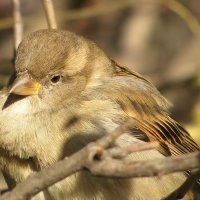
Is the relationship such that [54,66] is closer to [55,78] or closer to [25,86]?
[55,78]

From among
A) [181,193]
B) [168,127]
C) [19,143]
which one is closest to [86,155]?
[181,193]

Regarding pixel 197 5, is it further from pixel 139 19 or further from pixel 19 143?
pixel 19 143

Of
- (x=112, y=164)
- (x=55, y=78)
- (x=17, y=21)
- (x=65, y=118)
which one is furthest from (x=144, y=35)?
(x=112, y=164)

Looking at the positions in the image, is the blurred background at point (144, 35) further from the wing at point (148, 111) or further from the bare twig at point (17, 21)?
the wing at point (148, 111)

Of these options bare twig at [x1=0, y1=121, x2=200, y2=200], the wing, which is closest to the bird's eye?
the wing

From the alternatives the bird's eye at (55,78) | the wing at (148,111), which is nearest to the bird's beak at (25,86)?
the bird's eye at (55,78)
